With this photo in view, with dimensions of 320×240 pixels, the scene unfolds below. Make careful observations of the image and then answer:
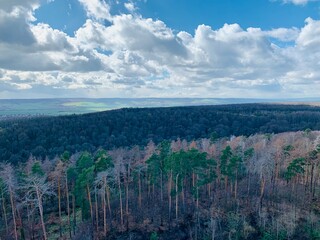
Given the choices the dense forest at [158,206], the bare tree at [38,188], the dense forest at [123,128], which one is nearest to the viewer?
the bare tree at [38,188]

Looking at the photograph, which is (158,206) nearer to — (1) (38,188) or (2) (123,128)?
(1) (38,188)

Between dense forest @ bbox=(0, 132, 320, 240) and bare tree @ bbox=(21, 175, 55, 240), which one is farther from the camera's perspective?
dense forest @ bbox=(0, 132, 320, 240)

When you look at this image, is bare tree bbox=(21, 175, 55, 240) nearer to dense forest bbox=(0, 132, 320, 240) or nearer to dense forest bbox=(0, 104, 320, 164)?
dense forest bbox=(0, 132, 320, 240)

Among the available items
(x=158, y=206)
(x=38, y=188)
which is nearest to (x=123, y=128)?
(x=158, y=206)

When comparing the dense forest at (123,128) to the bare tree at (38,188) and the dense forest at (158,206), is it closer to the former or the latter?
the dense forest at (158,206)

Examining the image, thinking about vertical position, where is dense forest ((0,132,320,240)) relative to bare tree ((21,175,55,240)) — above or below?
below

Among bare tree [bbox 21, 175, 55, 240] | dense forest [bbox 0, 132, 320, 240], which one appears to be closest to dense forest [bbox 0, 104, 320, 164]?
dense forest [bbox 0, 132, 320, 240]

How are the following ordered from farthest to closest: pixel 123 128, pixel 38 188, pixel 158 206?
pixel 123 128
pixel 158 206
pixel 38 188

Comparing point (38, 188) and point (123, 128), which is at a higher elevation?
point (38, 188)

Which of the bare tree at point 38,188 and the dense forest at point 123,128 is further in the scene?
the dense forest at point 123,128

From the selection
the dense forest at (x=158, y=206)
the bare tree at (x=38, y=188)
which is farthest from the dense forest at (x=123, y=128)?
the bare tree at (x=38, y=188)
